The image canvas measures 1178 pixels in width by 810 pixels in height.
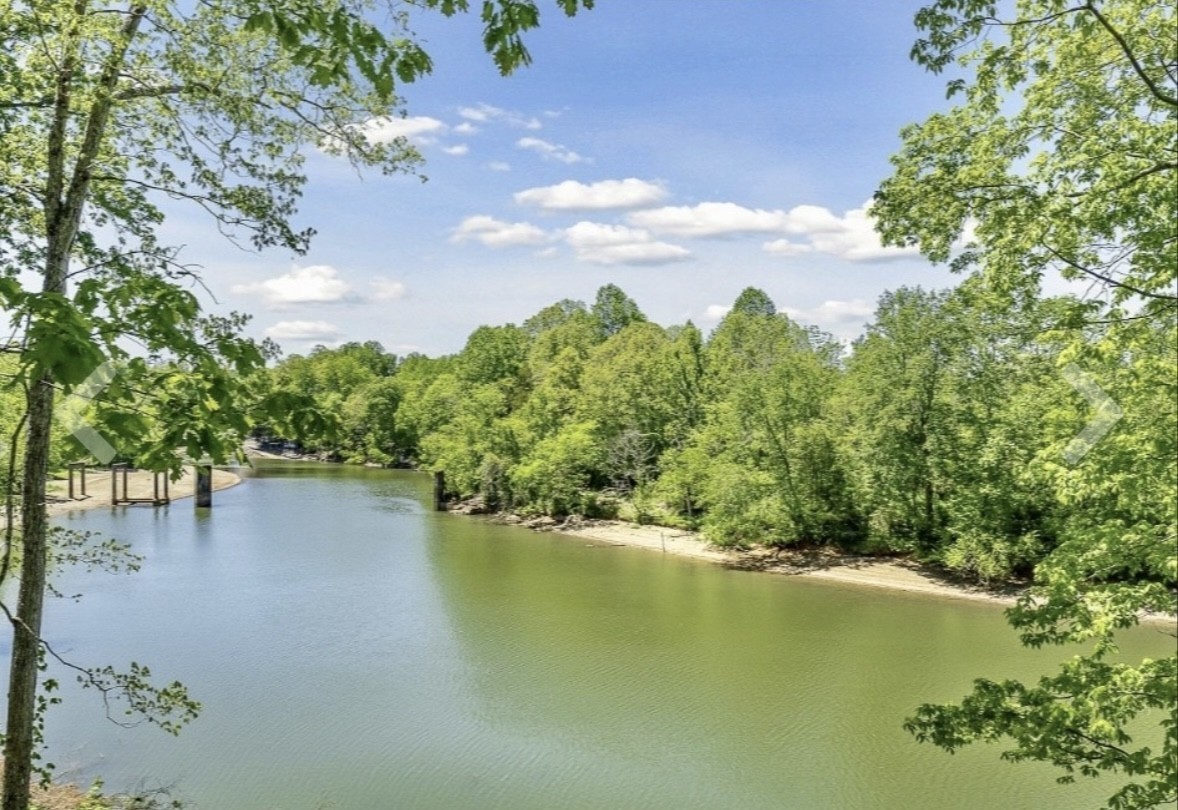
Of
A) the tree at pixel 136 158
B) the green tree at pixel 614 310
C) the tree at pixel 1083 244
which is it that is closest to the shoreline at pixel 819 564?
the tree at pixel 1083 244

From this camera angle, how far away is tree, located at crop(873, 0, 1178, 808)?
3641mm

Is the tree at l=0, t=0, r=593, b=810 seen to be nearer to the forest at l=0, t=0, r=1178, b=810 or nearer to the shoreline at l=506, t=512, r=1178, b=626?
the forest at l=0, t=0, r=1178, b=810

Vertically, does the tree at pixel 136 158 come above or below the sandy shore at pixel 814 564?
above

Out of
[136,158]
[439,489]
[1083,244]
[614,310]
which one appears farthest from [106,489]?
[1083,244]

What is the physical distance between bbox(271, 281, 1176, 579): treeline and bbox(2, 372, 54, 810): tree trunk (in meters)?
4.90

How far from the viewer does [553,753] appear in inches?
402

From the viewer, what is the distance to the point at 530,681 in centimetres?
1288

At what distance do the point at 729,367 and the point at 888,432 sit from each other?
1037 cm

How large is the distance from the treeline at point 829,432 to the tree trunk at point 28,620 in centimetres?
490

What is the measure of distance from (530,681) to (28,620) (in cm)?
993

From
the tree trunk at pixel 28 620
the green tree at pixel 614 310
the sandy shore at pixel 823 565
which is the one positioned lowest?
the sandy shore at pixel 823 565

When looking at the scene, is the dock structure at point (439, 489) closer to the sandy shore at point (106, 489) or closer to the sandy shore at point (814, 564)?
the sandy shore at point (814, 564)

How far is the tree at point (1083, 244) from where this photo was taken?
3641 millimetres

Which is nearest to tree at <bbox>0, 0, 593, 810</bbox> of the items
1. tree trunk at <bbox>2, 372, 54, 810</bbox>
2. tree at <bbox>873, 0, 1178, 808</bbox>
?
tree trunk at <bbox>2, 372, 54, 810</bbox>
